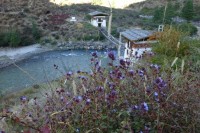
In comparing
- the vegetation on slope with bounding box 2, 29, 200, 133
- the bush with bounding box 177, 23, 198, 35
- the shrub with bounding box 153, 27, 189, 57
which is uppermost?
the vegetation on slope with bounding box 2, 29, 200, 133

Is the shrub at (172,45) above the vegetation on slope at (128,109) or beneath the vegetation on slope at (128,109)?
beneath

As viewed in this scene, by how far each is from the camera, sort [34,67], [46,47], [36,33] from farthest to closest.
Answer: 1. [36,33]
2. [46,47]
3. [34,67]

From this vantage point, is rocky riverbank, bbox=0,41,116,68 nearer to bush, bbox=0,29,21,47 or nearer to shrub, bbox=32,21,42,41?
bush, bbox=0,29,21,47

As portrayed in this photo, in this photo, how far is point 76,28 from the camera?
33281 mm

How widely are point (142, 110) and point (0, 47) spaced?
28907mm

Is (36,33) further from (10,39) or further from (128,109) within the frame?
(128,109)

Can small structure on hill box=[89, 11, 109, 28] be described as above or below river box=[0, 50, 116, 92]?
above

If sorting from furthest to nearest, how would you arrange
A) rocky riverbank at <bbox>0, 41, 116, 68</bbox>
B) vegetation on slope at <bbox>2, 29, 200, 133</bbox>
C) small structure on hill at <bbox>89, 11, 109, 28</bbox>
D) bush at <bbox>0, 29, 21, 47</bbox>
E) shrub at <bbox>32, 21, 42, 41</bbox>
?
small structure on hill at <bbox>89, 11, 109, 28</bbox> < shrub at <bbox>32, 21, 42, 41</bbox> < bush at <bbox>0, 29, 21, 47</bbox> < rocky riverbank at <bbox>0, 41, 116, 68</bbox> < vegetation on slope at <bbox>2, 29, 200, 133</bbox>

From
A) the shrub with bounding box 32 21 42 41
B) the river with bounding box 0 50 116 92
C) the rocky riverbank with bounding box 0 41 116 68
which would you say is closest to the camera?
the river with bounding box 0 50 116 92

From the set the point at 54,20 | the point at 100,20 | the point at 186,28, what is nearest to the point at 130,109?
the point at 186,28

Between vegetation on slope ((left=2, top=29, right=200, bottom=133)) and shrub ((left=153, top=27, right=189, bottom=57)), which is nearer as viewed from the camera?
vegetation on slope ((left=2, top=29, right=200, bottom=133))

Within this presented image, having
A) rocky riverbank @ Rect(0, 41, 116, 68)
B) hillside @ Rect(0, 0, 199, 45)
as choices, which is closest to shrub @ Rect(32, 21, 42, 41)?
hillside @ Rect(0, 0, 199, 45)

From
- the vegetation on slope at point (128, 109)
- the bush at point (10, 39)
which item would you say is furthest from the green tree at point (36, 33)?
the vegetation on slope at point (128, 109)

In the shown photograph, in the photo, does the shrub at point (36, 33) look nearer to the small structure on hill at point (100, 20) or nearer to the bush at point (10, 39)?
the bush at point (10, 39)
